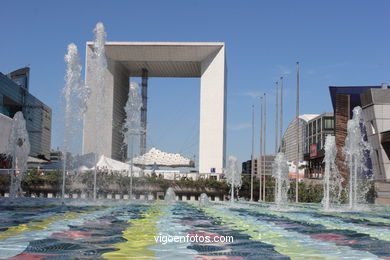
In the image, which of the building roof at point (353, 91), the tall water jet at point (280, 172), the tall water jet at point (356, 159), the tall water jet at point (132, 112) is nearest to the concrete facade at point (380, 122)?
the tall water jet at point (356, 159)

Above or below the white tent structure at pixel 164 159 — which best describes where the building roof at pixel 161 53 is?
above

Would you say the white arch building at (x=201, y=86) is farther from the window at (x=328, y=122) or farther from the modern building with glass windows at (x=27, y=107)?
the window at (x=328, y=122)

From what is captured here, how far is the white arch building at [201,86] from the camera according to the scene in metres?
45.8

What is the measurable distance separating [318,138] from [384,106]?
59.9 m

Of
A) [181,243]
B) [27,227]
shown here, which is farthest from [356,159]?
[181,243]

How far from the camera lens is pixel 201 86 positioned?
48.1 meters

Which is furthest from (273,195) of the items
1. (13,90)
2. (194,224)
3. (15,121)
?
(13,90)

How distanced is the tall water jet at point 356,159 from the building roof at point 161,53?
17876 mm

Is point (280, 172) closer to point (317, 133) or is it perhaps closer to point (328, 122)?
point (328, 122)

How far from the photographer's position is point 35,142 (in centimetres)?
8731

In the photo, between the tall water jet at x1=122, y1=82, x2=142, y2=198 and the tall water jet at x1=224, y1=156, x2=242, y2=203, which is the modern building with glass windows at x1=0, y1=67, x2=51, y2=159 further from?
the tall water jet at x1=122, y1=82, x2=142, y2=198

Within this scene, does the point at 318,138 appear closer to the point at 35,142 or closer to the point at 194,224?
the point at 35,142

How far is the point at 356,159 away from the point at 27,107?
6594 centimetres

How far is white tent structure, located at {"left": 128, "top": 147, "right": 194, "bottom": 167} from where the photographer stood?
1852 inches
